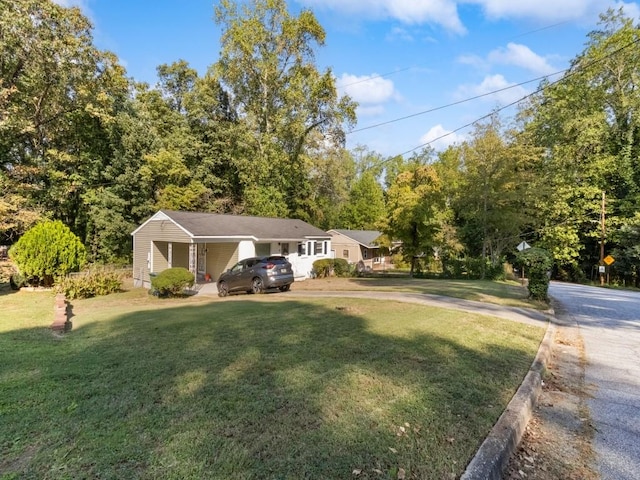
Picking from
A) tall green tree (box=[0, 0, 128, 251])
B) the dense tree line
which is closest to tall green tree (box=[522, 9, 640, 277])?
the dense tree line

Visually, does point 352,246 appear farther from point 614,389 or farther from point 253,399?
point 253,399

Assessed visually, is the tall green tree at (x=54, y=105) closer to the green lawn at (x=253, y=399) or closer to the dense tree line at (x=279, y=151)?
the dense tree line at (x=279, y=151)

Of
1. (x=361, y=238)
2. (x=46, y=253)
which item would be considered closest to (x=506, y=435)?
(x=46, y=253)

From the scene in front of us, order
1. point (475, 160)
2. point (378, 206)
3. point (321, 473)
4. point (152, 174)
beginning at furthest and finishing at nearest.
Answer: point (378, 206) < point (152, 174) < point (475, 160) < point (321, 473)

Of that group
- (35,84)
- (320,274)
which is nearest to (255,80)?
(35,84)

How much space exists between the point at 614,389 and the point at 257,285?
13.0 metres

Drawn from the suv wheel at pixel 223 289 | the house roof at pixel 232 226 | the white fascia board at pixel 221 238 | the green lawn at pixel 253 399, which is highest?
the house roof at pixel 232 226

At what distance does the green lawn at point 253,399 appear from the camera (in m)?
2.63

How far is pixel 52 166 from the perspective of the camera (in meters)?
24.7

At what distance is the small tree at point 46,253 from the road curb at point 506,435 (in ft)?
57.7

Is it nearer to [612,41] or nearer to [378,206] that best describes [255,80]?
[378,206]

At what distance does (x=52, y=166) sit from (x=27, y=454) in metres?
28.1

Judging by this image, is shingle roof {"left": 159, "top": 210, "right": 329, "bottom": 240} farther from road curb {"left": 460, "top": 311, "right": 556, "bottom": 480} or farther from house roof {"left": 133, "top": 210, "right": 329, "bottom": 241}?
road curb {"left": 460, "top": 311, "right": 556, "bottom": 480}

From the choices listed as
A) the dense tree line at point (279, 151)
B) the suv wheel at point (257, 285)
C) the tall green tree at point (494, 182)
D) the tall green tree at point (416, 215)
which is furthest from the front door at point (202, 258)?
the tall green tree at point (494, 182)
